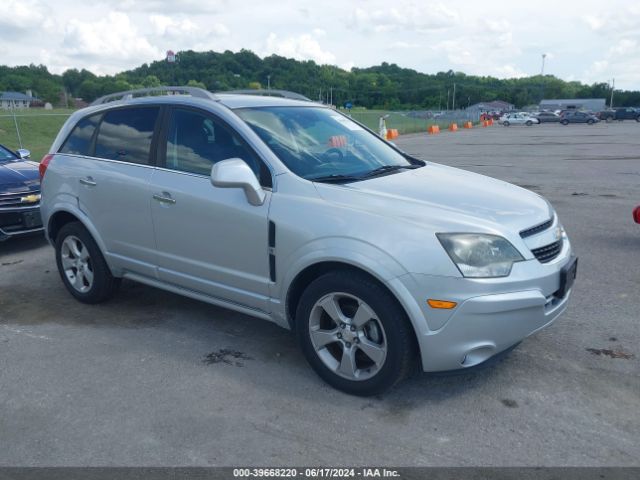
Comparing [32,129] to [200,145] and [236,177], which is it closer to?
[200,145]

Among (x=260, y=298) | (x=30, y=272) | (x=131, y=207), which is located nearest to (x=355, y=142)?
(x=260, y=298)

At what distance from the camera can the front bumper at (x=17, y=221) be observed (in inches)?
268

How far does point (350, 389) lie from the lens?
3.47 meters

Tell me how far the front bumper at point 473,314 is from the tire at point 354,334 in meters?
0.13

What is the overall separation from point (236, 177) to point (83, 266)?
91.7 inches

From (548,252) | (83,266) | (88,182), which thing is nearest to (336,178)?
(548,252)

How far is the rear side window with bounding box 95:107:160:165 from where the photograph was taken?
4555 millimetres

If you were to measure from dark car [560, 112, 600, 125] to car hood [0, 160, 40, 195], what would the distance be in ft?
191

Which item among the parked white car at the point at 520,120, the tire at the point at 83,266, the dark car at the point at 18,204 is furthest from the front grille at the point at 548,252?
the parked white car at the point at 520,120

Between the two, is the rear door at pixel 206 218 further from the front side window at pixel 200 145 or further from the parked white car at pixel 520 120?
the parked white car at pixel 520 120

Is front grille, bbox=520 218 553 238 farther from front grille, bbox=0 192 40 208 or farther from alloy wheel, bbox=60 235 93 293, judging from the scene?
front grille, bbox=0 192 40 208

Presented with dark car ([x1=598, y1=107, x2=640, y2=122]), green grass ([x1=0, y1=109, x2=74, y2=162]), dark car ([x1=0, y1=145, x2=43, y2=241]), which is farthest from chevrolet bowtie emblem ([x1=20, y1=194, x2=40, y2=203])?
dark car ([x1=598, y1=107, x2=640, y2=122])

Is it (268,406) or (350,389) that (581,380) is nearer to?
(350,389)

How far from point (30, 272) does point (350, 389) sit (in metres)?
4.40
